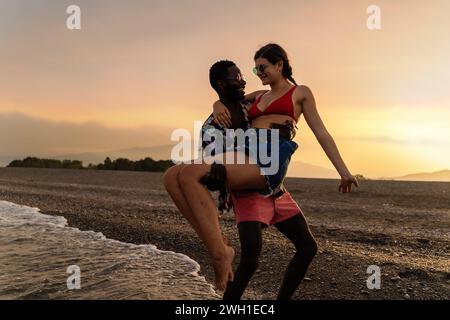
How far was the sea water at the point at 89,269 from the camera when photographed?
5.97 metres

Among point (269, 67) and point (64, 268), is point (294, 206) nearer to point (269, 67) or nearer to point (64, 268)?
point (269, 67)

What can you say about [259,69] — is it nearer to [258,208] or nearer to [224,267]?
[258,208]

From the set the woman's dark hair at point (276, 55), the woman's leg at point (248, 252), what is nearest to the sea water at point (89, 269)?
the woman's leg at point (248, 252)

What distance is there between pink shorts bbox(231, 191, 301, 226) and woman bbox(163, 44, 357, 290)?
0.15 m

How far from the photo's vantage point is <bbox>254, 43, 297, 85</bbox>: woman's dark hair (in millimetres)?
4156

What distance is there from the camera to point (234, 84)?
4.00 meters

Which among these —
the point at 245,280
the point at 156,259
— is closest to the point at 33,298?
the point at 156,259

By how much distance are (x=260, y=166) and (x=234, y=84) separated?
742mm

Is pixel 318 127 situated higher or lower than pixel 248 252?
higher

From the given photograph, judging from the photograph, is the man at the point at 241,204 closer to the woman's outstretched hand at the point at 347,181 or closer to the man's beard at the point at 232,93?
the man's beard at the point at 232,93

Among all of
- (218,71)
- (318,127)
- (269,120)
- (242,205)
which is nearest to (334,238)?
(318,127)

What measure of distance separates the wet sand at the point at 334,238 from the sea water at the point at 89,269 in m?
0.49

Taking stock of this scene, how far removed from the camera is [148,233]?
10.7 meters
